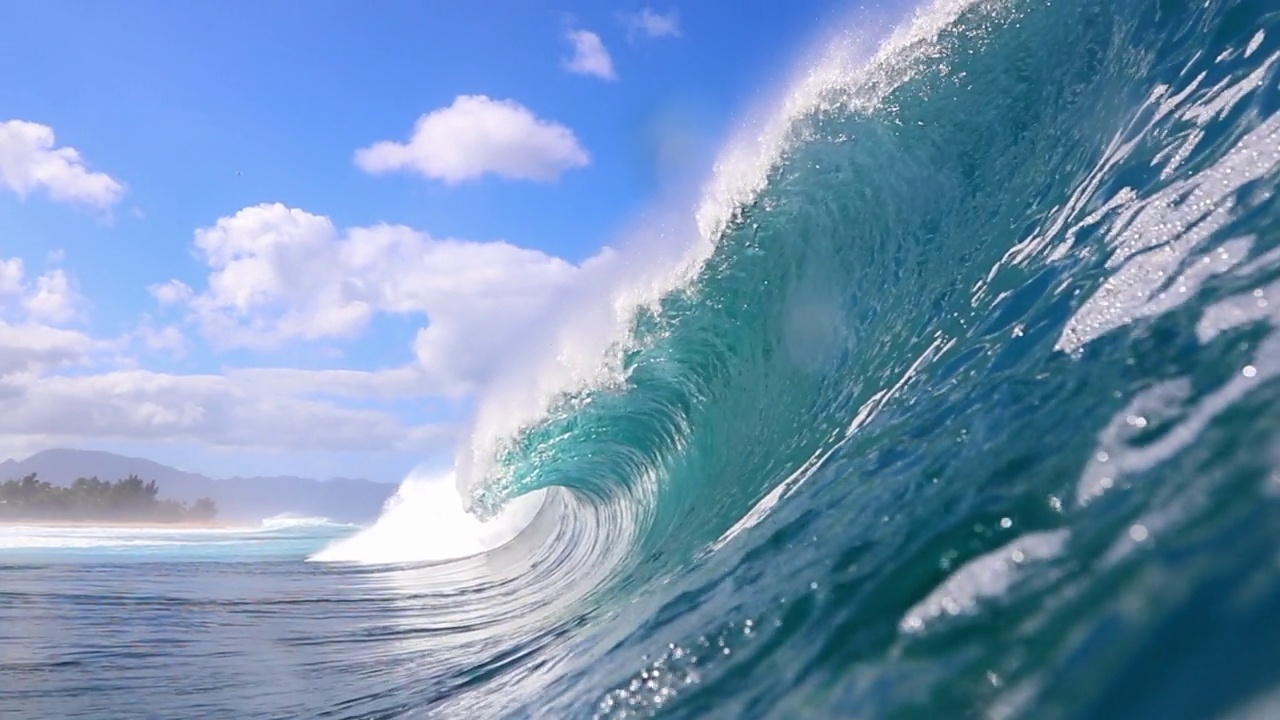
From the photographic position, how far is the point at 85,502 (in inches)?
2990

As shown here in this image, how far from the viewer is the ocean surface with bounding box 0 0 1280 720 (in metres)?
2.01

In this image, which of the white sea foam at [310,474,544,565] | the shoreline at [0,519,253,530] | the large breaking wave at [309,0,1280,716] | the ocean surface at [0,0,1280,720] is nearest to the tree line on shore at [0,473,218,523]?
the shoreline at [0,519,253,530]

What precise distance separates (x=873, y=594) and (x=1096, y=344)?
1.17 metres

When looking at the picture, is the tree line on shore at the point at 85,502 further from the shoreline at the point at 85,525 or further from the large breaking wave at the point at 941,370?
the large breaking wave at the point at 941,370

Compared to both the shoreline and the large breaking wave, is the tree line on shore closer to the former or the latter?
the shoreline

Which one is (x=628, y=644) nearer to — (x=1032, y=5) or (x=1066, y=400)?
(x=1066, y=400)

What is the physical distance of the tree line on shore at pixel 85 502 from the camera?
71938 millimetres

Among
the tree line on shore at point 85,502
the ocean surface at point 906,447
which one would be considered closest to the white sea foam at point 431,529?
the ocean surface at point 906,447

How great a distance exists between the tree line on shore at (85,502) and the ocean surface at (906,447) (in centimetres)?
6923

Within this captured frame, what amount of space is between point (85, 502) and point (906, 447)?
84735mm

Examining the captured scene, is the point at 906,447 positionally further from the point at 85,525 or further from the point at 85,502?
the point at 85,502

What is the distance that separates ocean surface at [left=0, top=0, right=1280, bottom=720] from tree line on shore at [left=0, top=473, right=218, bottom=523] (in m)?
69.2

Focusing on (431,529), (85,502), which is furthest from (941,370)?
(85,502)

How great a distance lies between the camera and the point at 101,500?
256ft
